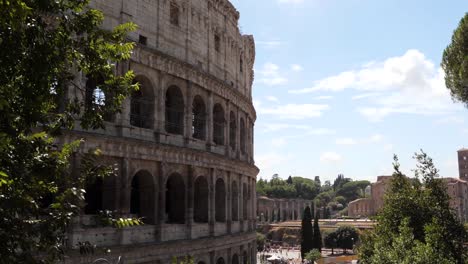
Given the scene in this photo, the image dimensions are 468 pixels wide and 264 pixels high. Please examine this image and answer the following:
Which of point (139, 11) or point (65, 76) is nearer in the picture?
point (65, 76)

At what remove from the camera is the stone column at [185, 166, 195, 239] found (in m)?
22.4

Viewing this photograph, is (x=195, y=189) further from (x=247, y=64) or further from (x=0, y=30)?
(x=0, y=30)

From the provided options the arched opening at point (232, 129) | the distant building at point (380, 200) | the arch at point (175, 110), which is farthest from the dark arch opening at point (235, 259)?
the distant building at point (380, 200)

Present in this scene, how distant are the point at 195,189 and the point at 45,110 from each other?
18399 mm

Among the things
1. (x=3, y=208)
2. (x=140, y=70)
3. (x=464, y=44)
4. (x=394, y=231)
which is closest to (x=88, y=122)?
(x=3, y=208)

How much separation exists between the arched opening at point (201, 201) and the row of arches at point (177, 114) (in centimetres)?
221

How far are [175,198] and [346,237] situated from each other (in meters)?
47.7

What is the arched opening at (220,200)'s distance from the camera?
26.2 m

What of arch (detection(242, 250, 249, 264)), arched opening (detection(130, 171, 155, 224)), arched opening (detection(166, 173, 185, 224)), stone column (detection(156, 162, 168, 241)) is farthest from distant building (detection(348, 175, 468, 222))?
arched opening (detection(130, 171, 155, 224))

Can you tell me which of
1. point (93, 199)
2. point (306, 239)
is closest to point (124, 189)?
point (93, 199)

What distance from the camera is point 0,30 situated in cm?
572

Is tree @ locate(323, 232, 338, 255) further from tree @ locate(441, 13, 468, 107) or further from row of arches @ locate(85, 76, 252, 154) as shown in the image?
tree @ locate(441, 13, 468, 107)

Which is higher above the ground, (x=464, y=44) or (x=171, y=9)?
(x=171, y=9)

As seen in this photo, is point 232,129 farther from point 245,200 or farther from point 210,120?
point 245,200
